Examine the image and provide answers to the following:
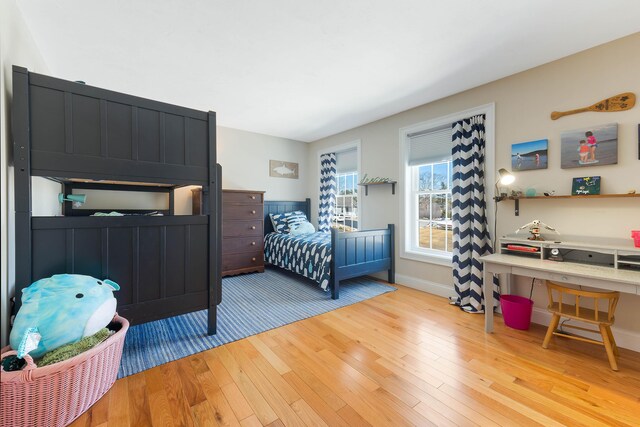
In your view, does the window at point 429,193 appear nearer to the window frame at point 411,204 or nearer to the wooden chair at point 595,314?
the window frame at point 411,204

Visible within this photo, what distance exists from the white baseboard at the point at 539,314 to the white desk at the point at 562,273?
1.92 ft

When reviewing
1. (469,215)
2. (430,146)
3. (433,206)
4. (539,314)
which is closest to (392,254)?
(433,206)

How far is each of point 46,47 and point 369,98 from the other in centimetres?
298

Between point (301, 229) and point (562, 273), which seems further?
point (301, 229)

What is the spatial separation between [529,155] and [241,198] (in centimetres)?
357

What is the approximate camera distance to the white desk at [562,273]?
1.64 meters

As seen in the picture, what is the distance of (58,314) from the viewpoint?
51.2 inches

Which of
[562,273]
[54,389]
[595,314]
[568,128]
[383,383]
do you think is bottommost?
[383,383]

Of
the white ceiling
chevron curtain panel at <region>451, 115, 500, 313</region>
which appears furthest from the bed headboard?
chevron curtain panel at <region>451, 115, 500, 313</region>

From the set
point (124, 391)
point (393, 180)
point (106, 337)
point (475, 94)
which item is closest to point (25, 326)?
point (106, 337)

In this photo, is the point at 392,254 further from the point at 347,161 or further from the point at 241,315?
the point at 241,315

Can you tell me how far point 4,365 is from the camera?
117cm

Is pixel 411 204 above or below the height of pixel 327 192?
below

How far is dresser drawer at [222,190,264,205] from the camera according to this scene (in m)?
3.87
